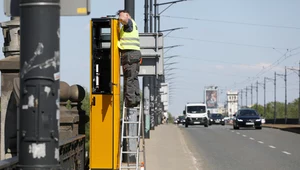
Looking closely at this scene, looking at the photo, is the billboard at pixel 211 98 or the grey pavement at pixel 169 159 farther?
the billboard at pixel 211 98

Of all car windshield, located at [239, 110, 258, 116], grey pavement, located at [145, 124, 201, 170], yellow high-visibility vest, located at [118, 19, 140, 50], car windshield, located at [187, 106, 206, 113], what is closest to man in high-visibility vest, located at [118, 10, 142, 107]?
yellow high-visibility vest, located at [118, 19, 140, 50]

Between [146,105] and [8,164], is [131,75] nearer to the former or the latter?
[8,164]

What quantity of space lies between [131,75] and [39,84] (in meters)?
7.03

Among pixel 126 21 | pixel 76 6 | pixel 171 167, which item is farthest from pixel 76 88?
pixel 171 167

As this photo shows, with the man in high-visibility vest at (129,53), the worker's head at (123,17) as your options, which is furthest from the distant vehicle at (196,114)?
the worker's head at (123,17)

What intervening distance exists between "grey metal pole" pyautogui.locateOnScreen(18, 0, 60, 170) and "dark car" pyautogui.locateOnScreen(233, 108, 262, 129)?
48984mm

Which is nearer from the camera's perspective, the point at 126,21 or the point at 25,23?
the point at 25,23

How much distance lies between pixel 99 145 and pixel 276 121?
3492 inches

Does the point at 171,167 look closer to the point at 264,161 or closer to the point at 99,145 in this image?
the point at 264,161

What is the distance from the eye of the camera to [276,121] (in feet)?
323

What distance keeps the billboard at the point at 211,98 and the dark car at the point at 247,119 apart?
129 m

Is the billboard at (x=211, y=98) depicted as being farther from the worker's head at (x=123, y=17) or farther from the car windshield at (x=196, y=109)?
the worker's head at (x=123, y=17)

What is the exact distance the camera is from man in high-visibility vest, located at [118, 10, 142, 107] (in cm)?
1129

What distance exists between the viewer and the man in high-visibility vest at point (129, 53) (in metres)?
11.3
